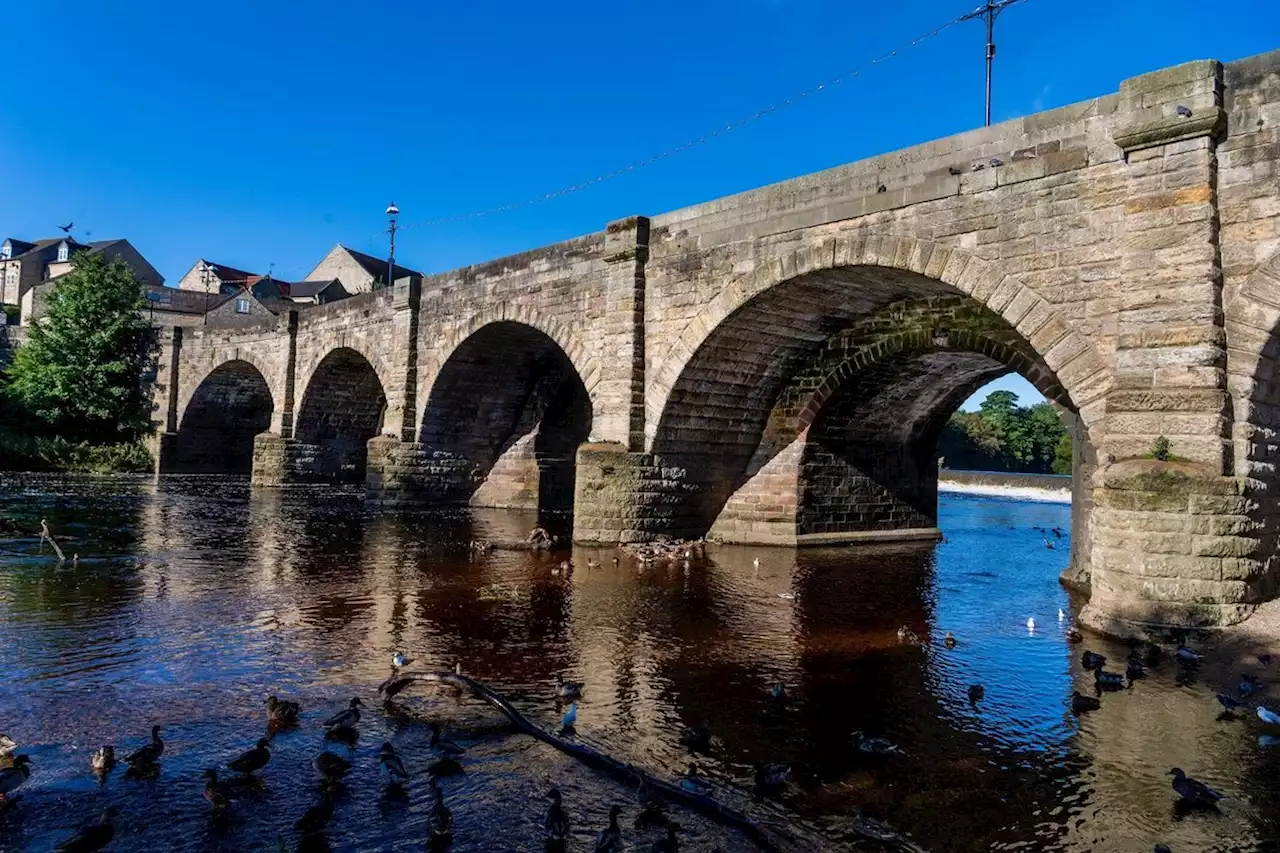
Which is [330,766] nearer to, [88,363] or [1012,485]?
[88,363]

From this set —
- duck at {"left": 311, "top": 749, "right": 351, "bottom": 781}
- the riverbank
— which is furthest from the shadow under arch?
the riverbank

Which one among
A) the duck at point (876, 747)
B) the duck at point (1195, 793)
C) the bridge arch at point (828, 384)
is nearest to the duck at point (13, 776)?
the duck at point (876, 747)

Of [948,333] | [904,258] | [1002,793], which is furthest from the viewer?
[948,333]

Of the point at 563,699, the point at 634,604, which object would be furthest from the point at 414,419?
the point at 563,699

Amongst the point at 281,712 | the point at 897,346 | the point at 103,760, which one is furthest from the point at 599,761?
the point at 897,346

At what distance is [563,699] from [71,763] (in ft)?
9.58

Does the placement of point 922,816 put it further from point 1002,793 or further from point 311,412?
point 311,412

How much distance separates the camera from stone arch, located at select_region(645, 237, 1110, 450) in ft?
29.5

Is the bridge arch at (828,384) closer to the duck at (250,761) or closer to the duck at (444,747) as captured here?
the duck at (444,747)

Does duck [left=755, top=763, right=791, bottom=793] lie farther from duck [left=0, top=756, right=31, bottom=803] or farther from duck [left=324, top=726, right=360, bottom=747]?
duck [left=0, top=756, right=31, bottom=803]

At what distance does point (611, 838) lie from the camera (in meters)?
3.74

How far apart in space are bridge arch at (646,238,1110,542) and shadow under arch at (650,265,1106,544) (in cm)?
2

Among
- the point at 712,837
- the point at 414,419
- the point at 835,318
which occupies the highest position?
the point at 835,318

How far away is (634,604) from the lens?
31.5 feet
